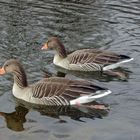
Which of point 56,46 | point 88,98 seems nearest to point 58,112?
point 88,98

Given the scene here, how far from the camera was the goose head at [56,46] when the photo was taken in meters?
16.8

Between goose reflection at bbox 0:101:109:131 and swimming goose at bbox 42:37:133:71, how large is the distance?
8.77ft

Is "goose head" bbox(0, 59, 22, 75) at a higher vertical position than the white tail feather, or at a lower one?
higher

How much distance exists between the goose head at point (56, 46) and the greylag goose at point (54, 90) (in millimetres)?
2979

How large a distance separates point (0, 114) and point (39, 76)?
2641mm

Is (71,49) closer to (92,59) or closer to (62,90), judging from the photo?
(92,59)

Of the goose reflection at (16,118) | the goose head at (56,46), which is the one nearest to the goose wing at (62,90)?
the goose reflection at (16,118)

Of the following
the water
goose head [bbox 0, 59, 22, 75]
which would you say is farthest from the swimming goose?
goose head [bbox 0, 59, 22, 75]

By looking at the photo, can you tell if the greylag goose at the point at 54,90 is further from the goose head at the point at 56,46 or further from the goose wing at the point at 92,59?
the goose head at the point at 56,46

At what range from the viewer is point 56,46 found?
16.8 meters

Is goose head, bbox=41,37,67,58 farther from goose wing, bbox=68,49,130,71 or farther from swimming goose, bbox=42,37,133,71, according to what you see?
goose wing, bbox=68,49,130,71

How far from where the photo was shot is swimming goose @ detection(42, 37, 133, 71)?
1593cm

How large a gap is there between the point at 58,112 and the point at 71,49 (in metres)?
5.03

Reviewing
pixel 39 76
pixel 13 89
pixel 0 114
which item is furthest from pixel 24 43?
pixel 0 114
